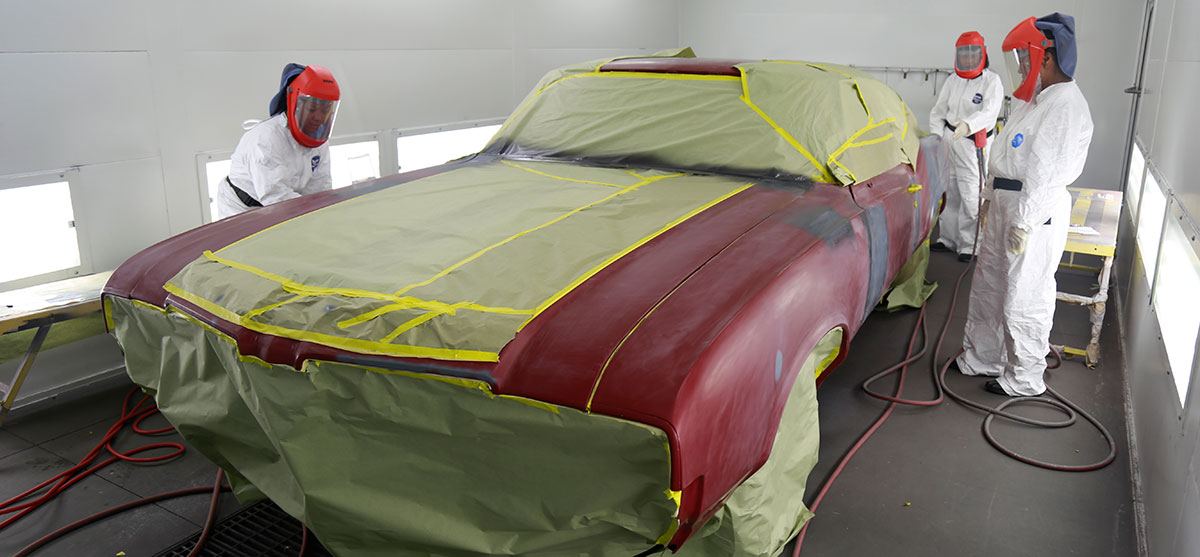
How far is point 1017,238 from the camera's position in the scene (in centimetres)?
352

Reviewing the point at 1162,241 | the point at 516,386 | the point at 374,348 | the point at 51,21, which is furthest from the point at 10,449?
the point at 1162,241

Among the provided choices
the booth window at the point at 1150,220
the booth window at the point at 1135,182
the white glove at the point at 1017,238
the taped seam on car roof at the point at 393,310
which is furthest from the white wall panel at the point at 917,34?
the taped seam on car roof at the point at 393,310

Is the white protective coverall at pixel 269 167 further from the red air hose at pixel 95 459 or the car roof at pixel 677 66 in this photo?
the car roof at pixel 677 66

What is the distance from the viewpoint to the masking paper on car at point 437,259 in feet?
6.45

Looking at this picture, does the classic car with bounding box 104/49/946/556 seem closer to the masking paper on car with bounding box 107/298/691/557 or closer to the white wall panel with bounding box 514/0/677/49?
the masking paper on car with bounding box 107/298/691/557

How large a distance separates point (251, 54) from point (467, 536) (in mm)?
3456

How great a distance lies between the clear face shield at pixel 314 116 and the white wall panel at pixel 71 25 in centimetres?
84

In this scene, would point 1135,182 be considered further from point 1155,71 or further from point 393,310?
point 393,310

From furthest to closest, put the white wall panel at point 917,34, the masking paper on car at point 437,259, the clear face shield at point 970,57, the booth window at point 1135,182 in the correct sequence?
the white wall panel at point 917,34, the clear face shield at point 970,57, the booth window at point 1135,182, the masking paper on car at point 437,259

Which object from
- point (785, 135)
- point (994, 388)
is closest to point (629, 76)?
point (785, 135)

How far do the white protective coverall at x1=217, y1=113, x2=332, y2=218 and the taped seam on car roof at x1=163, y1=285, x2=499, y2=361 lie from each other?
169 centimetres

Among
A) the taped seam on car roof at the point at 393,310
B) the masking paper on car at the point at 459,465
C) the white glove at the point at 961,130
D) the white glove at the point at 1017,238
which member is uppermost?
the white glove at the point at 961,130

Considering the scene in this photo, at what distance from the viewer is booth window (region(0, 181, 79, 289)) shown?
348 centimetres

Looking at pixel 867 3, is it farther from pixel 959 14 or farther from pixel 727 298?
pixel 727 298
